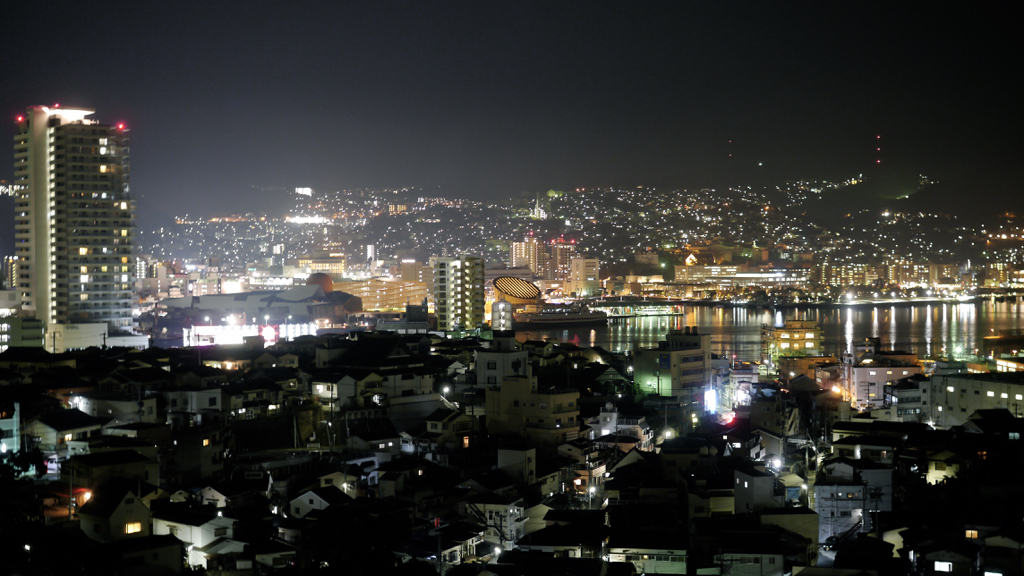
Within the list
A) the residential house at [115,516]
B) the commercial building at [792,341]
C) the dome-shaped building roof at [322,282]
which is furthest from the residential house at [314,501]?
the dome-shaped building roof at [322,282]

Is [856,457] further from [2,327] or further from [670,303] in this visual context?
[670,303]

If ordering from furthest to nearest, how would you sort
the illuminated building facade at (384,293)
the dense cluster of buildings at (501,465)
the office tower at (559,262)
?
1. the office tower at (559,262)
2. the illuminated building facade at (384,293)
3. the dense cluster of buildings at (501,465)

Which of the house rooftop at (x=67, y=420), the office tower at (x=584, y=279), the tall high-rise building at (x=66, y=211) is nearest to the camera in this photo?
the house rooftop at (x=67, y=420)

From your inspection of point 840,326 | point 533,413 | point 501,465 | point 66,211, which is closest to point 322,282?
point 66,211

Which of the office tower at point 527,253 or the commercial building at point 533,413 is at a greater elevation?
the office tower at point 527,253

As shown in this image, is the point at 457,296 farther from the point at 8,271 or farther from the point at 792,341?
the point at 8,271

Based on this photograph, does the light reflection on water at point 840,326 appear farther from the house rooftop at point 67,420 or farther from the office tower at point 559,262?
the house rooftop at point 67,420

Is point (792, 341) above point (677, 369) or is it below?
below
